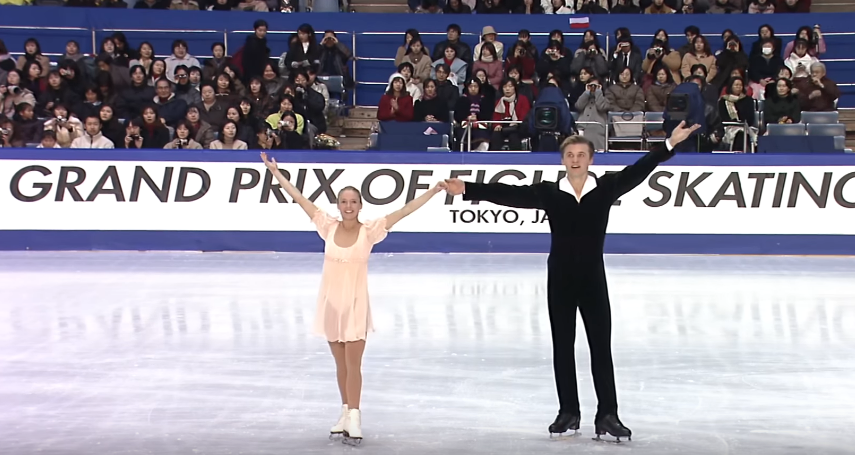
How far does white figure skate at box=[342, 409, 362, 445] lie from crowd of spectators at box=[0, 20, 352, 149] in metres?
8.90

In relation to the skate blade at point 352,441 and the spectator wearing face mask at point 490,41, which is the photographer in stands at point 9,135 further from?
the skate blade at point 352,441

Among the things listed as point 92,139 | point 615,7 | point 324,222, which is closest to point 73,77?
point 92,139

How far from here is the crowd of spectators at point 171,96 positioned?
45.8 feet

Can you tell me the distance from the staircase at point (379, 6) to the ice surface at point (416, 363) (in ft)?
29.0

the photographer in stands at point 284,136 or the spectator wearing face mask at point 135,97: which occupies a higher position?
the spectator wearing face mask at point 135,97

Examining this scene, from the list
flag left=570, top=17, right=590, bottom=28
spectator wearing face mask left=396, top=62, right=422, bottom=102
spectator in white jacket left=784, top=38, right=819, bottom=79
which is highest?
flag left=570, top=17, right=590, bottom=28

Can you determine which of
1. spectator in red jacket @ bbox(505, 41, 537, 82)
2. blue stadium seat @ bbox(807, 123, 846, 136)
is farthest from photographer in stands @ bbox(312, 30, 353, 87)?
blue stadium seat @ bbox(807, 123, 846, 136)

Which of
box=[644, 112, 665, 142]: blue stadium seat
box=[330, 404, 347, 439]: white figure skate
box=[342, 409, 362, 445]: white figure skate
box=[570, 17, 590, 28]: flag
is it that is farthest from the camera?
box=[570, 17, 590, 28]: flag

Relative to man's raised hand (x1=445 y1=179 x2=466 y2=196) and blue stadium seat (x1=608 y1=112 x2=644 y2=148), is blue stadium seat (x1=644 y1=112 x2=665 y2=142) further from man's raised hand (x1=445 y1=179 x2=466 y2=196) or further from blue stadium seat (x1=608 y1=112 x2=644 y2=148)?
man's raised hand (x1=445 y1=179 x2=466 y2=196)

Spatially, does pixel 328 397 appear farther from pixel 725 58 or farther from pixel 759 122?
pixel 725 58

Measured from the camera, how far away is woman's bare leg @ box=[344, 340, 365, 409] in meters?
5.24

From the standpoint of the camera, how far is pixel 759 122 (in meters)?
14.7

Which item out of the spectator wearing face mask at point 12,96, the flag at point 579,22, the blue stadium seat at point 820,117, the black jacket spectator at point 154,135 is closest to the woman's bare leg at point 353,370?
the black jacket spectator at point 154,135

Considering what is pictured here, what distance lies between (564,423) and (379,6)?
Result: 15.2 metres
